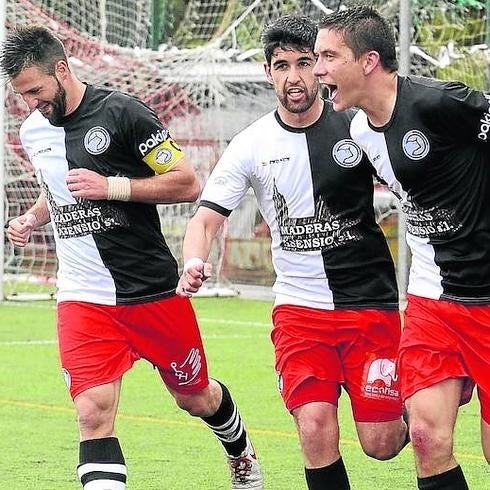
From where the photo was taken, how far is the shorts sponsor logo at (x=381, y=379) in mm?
6840

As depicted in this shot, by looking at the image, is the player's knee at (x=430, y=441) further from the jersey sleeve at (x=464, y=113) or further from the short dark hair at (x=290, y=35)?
the short dark hair at (x=290, y=35)

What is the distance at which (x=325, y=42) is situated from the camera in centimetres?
619

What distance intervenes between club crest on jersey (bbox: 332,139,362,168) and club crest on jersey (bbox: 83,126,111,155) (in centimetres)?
105

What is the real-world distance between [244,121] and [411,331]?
14.5 metres

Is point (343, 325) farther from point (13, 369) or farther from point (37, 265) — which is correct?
point (37, 265)

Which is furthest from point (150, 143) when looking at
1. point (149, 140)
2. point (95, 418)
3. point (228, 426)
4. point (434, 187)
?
point (228, 426)

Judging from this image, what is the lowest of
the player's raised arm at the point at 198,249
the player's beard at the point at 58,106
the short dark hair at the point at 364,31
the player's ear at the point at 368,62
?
A: the player's raised arm at the point at 198,249

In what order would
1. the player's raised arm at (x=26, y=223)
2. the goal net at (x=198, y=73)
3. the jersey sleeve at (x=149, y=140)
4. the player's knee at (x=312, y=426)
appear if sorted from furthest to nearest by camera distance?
1. the goal net at (x=198, y=73)
2. the player's raised arm at (x=26, y=223)
3. the jersey sleeve at (x=149, y=140)
4. the player's knee at (x=312, y=426)

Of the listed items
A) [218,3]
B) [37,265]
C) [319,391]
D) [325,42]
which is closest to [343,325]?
[319,391]

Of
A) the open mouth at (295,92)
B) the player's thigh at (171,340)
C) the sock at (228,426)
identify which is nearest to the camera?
the open mouth at (295,92)

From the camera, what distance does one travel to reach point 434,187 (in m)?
6.12

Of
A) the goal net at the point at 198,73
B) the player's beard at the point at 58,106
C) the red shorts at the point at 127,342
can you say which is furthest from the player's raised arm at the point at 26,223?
the goal net at the point at 198,73

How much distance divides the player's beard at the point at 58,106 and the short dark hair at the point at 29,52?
103mm

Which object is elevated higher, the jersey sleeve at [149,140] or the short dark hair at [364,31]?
the short dark hair at [364,31]
